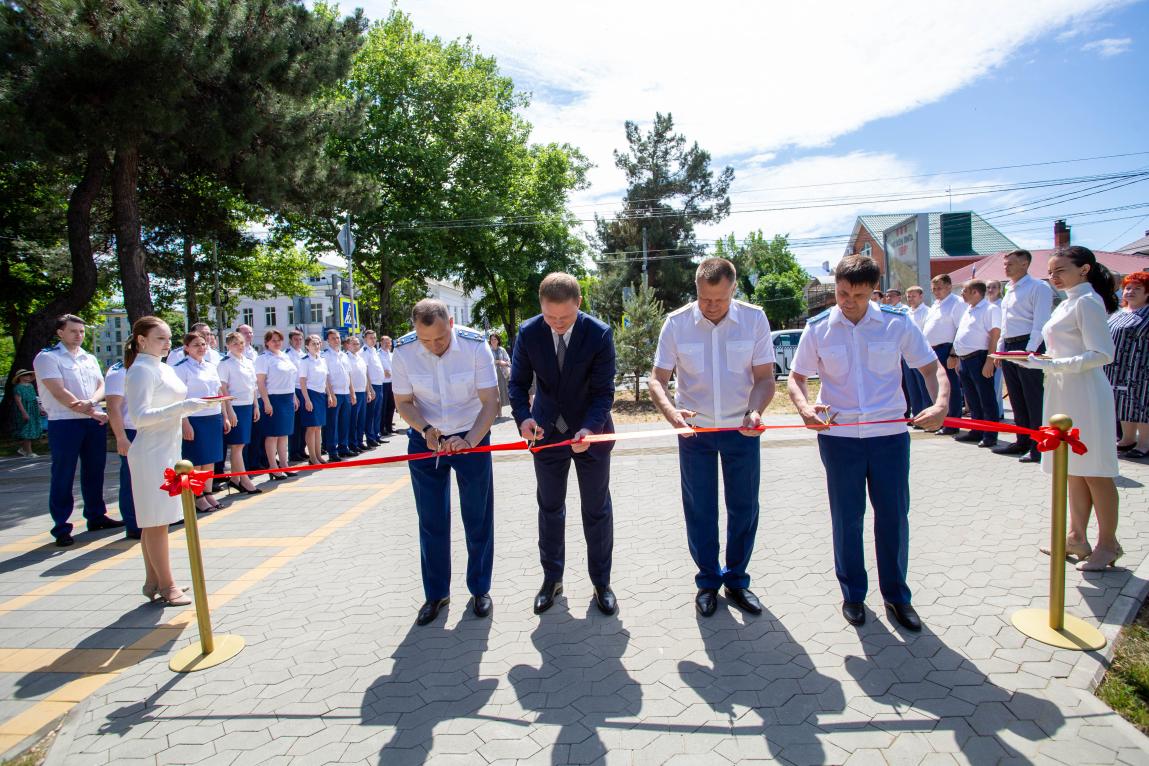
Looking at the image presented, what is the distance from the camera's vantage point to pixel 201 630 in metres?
3.63

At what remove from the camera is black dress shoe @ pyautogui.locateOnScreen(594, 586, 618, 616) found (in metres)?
3.94

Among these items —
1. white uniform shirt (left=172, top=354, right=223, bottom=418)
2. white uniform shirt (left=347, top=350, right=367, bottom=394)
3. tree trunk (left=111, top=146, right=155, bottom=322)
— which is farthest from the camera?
tree trunk (left=111, top=146, right=155, bottom=322)

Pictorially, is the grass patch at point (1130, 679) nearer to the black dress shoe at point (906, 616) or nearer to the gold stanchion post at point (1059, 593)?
the gold stanchion post at point (1059, 593)

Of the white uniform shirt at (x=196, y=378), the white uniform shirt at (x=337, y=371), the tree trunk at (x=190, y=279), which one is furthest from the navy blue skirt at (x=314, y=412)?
the tree trunk at (x=190, y=279)

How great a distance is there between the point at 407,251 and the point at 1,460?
17.7 metres

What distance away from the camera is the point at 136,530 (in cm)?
626

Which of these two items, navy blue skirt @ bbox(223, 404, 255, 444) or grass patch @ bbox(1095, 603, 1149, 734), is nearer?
grass patch @ bbox(1095, 603, 1149, 734)

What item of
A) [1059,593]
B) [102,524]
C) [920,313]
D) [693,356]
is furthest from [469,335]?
[920,313]

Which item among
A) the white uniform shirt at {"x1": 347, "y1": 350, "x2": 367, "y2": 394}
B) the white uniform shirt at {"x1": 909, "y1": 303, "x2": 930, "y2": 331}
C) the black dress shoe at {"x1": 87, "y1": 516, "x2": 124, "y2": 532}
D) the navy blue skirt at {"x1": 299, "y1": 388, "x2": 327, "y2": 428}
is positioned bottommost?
the black dress shoe at {"x1": 87, "y1": 516, "x2": 124, "y2": 532}

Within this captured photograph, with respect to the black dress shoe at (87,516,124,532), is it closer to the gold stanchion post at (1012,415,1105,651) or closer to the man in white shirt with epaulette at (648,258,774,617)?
the man in white shirt with epaulette at (648,258,774,617)

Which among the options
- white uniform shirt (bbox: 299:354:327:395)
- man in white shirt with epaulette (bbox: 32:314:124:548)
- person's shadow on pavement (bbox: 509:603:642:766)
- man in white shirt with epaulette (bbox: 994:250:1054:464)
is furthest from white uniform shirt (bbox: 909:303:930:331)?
man in white shirt with epaulette (bbox: 32:314:124:548)

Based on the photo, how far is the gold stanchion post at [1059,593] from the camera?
325 cm

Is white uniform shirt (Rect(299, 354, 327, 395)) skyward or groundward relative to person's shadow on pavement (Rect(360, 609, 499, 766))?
skyward

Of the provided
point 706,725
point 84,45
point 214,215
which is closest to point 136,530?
point 706,725
